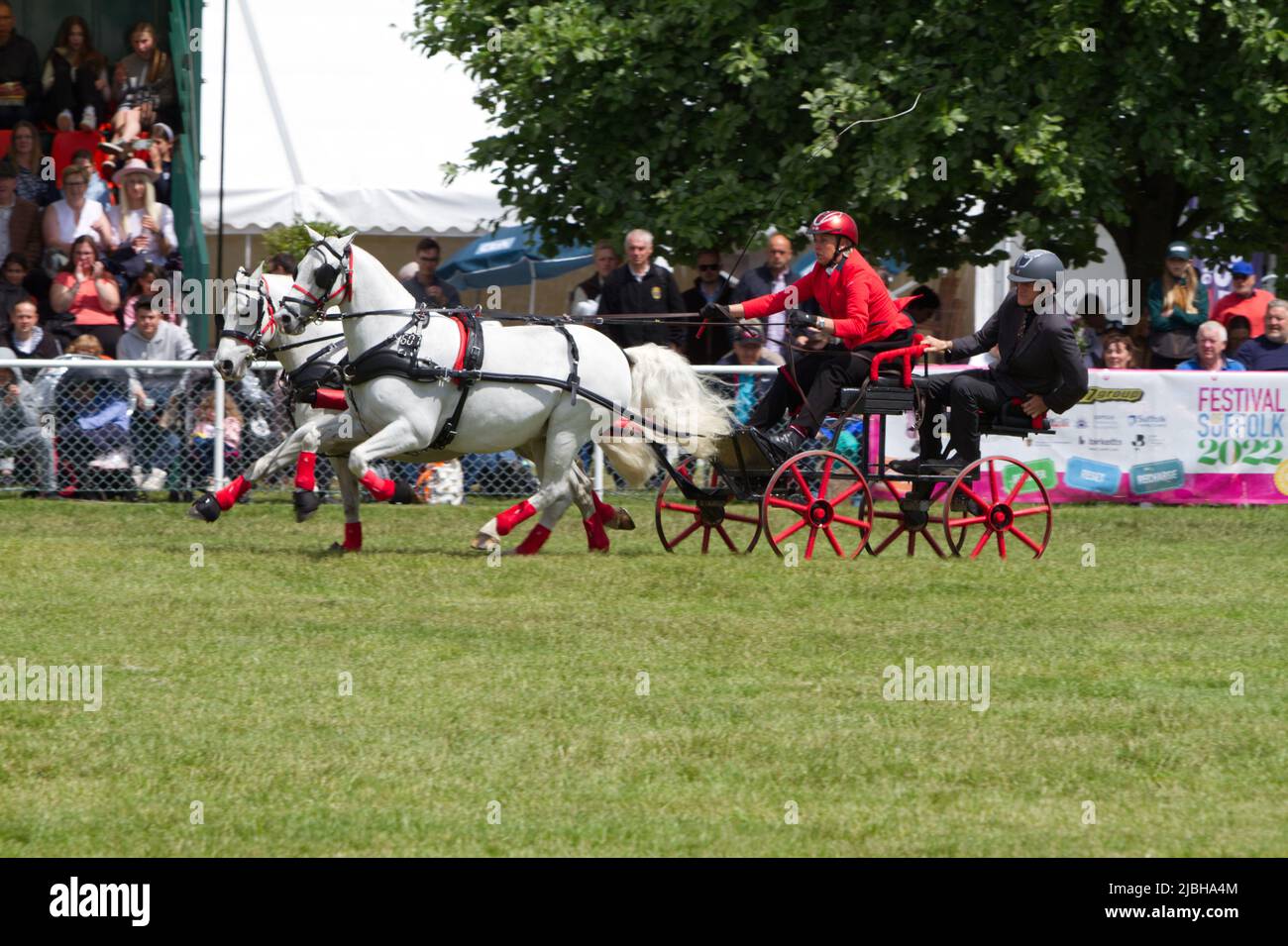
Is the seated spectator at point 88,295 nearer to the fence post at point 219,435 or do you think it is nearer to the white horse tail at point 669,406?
the fence post at point 219,435

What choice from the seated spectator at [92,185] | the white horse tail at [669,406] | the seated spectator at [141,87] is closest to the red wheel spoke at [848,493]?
the white horse tail at [669,406]

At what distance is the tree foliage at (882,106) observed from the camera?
16266mm

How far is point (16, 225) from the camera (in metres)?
17.2

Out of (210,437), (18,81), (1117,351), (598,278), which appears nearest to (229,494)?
(210,437)

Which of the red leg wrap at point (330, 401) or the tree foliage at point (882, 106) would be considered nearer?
the red leg wrap at point (330, 401)

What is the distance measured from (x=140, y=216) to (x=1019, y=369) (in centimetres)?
807

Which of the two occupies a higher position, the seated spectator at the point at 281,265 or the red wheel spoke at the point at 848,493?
the seated spectator at the point at 281,265

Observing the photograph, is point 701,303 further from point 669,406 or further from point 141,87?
point 141,87

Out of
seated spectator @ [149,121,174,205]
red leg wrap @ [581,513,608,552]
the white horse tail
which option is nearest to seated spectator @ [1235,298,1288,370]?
the white horse tail

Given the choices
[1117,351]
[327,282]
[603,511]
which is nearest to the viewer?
[327,282]

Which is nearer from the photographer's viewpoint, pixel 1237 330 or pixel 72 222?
pixel 72 222

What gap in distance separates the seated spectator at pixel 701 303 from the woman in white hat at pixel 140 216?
437 cm
